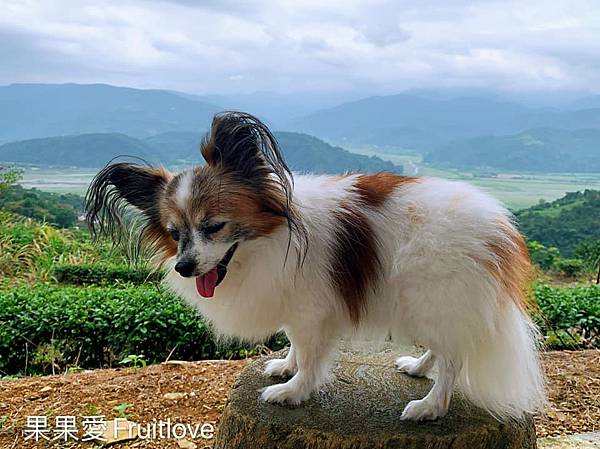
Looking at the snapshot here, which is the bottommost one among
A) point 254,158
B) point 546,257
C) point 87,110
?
point 546,257

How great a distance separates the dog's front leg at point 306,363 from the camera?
2.33 metres

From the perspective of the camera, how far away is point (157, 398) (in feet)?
10.9

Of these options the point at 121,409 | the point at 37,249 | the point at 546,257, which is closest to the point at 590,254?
the point at 546,257

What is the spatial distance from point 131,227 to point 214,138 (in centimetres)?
61

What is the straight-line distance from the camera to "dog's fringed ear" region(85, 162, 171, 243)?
2.30m

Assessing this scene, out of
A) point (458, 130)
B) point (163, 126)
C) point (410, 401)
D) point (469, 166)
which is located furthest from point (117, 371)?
point (458, 130)

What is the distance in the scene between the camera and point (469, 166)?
1041 centimetres

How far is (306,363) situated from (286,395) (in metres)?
0.17

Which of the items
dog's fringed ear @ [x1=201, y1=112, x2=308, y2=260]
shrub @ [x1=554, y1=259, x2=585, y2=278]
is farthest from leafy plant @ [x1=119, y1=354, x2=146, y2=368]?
shrub @ [x1=554, y1=259, x2=585, y2=278]

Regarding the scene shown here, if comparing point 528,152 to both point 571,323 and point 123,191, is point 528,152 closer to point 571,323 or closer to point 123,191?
point 571,323

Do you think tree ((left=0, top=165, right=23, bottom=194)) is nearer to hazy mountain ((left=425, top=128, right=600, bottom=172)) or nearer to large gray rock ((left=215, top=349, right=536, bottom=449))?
hazy mountain ((left=425, top=128, right=600, bottom=172))

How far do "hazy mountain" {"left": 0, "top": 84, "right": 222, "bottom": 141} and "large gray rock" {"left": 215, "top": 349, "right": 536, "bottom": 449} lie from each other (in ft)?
30.6

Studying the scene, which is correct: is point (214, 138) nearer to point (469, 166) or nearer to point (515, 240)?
point (515, 240)

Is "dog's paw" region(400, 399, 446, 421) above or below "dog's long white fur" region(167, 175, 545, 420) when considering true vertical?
below
